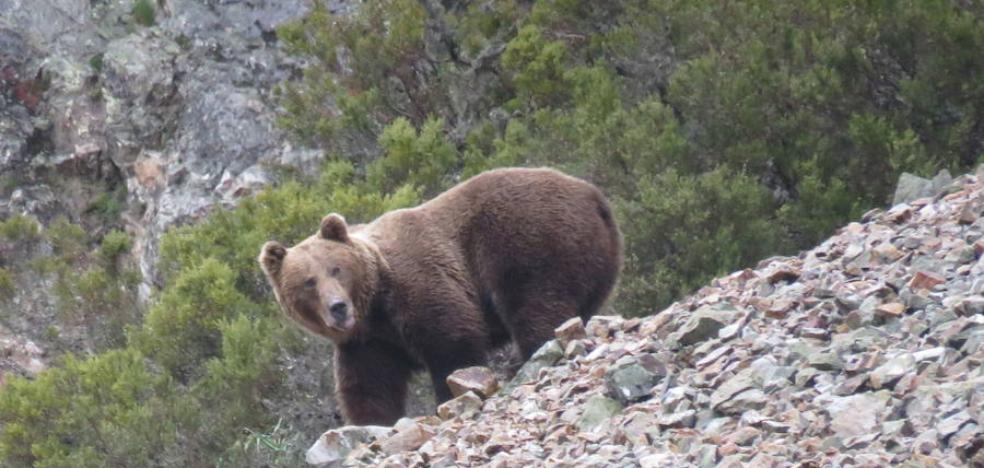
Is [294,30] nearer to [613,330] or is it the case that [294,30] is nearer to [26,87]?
[26,87]

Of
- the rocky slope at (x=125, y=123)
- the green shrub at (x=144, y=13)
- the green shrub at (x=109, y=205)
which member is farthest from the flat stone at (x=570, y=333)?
the green shrub at (x=144, y=13)

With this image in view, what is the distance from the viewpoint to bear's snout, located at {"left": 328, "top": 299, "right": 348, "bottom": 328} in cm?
982

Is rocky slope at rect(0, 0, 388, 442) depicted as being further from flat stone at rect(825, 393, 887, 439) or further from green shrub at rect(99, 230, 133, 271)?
flat stone at rect(825, 393, 887, 439)

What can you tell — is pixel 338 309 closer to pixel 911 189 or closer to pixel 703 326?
pixel 703 326

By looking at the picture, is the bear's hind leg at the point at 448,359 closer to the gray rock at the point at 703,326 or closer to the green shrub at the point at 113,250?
the gray rock at the point at 703,326

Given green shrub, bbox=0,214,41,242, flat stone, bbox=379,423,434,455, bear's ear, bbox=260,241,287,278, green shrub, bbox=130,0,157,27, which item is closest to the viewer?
flat stone, bbox=379,423,434,455

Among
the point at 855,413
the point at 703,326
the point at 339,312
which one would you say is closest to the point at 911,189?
the point at 703,326

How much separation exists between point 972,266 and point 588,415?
177 cm

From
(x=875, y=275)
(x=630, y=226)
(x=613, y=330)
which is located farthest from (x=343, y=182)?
(x=875, y=275)

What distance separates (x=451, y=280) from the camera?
10125 millimetres

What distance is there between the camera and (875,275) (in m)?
8.30

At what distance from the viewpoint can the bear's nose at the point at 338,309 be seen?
32.2ft

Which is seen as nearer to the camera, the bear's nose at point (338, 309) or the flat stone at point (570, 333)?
the flat stone at point (570, 333)

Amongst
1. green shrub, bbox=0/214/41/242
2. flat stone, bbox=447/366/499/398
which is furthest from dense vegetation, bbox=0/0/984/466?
green shrub, bbox=0/214/41/242
